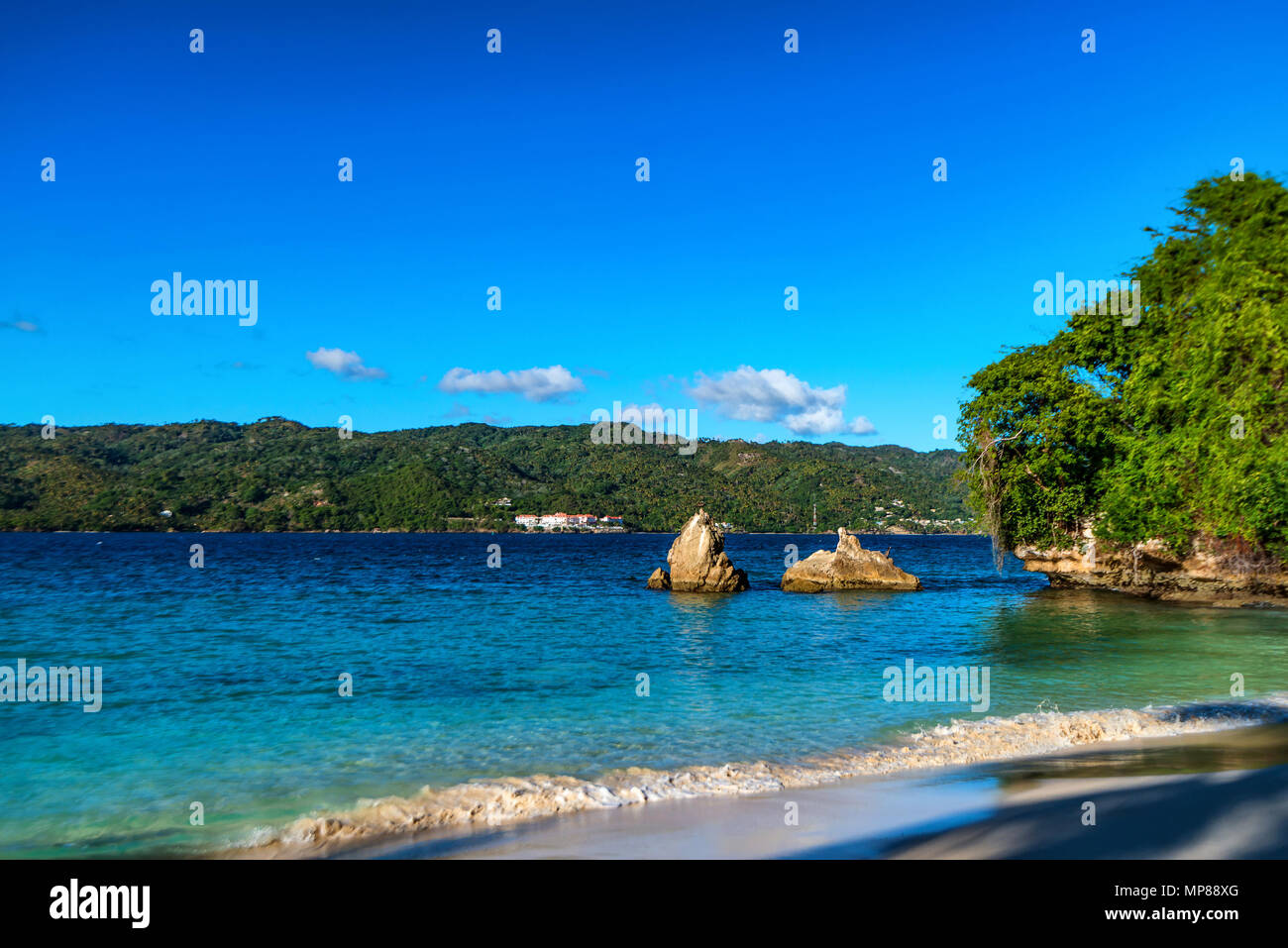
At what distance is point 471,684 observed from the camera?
1781 centimetres

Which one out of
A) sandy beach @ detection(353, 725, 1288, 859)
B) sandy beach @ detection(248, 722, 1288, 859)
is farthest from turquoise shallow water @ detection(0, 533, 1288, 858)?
sandy beach @ detection(353, 725, 1288, 859)

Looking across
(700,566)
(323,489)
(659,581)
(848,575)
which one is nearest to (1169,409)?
(848,575)

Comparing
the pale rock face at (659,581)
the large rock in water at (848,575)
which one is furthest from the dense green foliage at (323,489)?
the pale rock face at (659,581)

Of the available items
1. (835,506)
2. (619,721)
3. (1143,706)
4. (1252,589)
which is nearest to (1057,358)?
(1252,589)

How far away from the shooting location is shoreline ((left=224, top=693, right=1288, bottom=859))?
8.30 metres

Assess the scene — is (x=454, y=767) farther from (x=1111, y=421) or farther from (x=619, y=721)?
(x=1111, y=421)

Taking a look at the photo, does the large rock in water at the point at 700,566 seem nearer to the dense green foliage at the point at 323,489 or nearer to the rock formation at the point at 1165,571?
the rock formation at the point at 1165,571

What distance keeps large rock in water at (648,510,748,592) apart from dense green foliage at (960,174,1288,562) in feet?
52.9

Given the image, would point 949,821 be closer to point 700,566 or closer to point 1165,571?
point 1165,571

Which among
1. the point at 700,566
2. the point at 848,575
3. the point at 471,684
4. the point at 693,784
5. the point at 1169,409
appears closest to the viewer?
the point at 693,784

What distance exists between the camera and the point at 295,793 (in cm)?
985

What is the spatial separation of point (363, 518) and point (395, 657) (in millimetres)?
147874

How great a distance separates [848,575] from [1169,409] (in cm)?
2191

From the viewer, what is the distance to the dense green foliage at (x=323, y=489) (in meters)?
140
